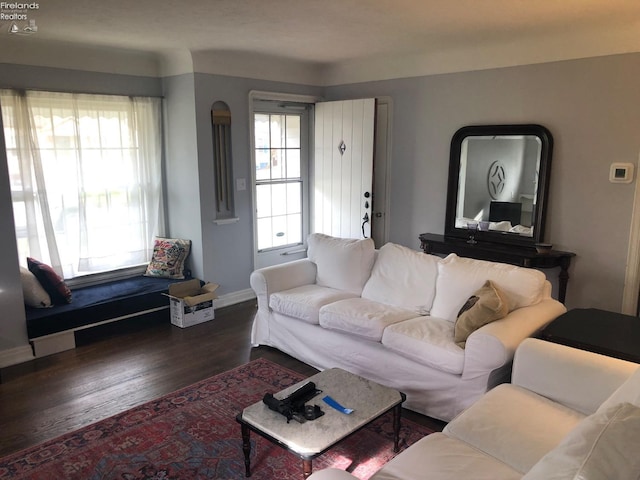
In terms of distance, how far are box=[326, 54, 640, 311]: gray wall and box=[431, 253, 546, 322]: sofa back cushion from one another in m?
1.20

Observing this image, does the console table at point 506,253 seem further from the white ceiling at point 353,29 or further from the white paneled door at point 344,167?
the white ceiling at point 353,29

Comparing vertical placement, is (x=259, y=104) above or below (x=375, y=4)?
below

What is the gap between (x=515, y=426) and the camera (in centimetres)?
207

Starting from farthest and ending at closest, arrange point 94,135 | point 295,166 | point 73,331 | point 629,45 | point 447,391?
point 295,166
point 94,135
point 73,331
point 629,45
point 447,391

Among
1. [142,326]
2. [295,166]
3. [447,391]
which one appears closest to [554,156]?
[447,391]

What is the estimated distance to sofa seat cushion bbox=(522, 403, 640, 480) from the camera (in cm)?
129

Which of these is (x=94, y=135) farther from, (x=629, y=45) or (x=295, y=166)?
(x=629, y=45)

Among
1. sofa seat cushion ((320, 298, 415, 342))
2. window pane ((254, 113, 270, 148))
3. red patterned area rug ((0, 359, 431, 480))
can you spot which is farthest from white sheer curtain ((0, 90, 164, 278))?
sofa seat cushion ((320, 298, 415, 342))

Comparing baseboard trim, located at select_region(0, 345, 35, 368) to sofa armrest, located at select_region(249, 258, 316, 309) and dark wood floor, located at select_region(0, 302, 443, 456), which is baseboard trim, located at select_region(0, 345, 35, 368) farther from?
sofa armrest, located at select_region(249, 258, 316, 309)

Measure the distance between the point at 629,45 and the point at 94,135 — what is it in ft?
14.7

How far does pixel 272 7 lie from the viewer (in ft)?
10.2

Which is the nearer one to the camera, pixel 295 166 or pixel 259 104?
pixel 259 104

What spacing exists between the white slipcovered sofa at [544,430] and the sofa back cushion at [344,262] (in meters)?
1.61

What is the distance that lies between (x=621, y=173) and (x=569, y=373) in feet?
7.21
